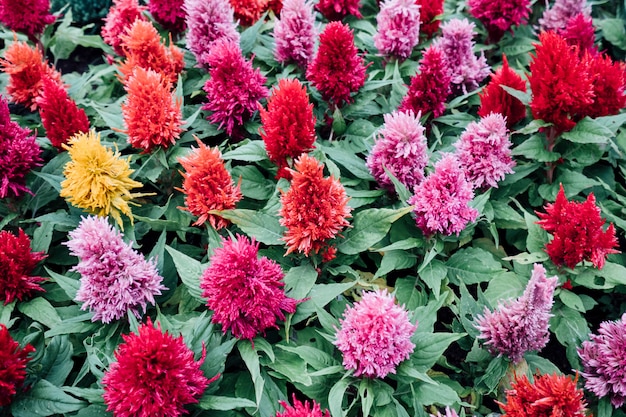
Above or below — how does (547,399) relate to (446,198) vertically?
below

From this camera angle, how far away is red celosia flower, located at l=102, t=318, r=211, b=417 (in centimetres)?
198

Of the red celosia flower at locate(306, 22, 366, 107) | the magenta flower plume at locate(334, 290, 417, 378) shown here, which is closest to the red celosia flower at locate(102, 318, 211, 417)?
the magenta flower plume at locate(334, 290, 417, 378)

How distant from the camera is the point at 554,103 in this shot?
2.86 meters

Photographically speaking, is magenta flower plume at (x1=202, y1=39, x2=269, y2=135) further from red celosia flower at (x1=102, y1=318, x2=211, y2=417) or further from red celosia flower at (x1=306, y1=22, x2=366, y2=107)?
red celosia flower at (x1=102, y1=318, x2=211, y2=417)

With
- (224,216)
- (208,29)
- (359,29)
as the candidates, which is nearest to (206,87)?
(208,29)

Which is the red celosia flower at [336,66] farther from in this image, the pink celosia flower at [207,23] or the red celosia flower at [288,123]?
the pink celosia flower at [207,23]

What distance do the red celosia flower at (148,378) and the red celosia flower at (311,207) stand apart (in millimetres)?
740

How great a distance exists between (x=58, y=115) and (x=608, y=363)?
9.88 ft

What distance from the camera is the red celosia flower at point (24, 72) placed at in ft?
10.8

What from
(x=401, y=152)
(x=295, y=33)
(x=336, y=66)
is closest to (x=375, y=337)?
(x=401, y=152)

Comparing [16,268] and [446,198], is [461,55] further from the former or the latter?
[16,268]

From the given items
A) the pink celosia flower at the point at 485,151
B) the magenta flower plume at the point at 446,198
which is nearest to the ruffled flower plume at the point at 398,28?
the pink celosia flower at the point at 485,151

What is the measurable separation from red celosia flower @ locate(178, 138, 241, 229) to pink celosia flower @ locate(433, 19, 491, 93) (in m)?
1.59

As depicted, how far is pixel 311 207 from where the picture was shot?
8.02 feet
